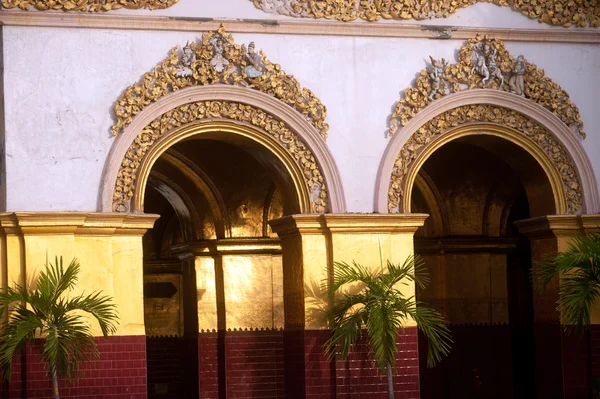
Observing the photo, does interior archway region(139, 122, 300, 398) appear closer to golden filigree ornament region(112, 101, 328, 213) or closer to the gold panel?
the gold panel

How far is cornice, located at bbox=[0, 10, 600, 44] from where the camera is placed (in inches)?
573

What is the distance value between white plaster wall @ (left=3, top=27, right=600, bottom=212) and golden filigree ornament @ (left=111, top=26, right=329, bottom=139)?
0.37 feet

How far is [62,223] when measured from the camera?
14.2 meters

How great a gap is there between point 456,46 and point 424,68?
19.0 inches

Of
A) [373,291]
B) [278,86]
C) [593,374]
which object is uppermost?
[278,86]

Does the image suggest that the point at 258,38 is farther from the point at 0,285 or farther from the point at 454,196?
the point at 454,196

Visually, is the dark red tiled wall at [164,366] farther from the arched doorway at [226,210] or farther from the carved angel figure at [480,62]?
the carved angel figure at [480,62]

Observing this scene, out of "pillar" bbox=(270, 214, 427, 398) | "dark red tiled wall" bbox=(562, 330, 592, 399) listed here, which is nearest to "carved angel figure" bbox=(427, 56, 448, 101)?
"pillar" bbox=(270, 214, 427, 398)

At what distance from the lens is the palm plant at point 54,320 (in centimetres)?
1344

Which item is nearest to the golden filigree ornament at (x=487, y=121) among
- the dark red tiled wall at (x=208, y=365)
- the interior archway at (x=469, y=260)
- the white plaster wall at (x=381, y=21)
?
the white plaster wall at (x=381, y=21)

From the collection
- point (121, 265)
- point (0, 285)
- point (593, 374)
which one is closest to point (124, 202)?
point (121, 265)

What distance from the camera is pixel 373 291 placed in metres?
14.7

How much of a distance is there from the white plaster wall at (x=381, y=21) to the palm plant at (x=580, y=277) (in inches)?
106

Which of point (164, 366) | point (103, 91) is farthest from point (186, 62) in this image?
point (164, 366)
